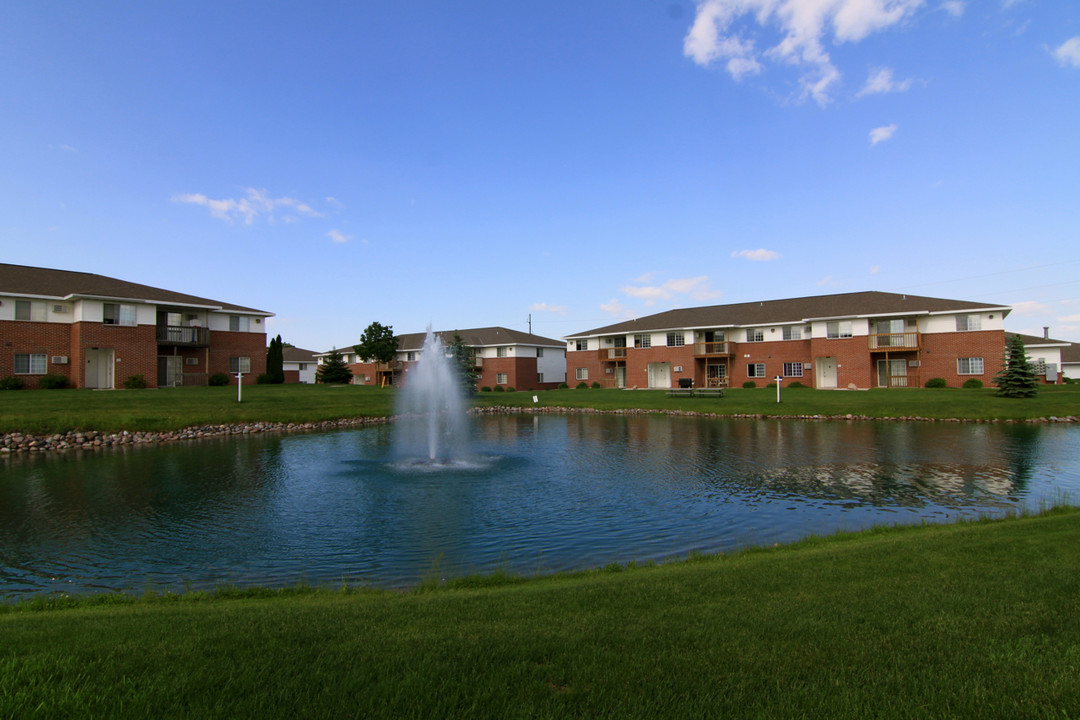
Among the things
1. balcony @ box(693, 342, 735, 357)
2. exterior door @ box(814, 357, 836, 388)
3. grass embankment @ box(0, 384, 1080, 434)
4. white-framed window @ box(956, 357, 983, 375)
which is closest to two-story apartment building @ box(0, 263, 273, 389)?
grass embankment @ box(0, 384, 1080, 434)

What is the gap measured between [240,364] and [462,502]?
40.5 meters

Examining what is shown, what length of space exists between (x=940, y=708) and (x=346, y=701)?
12.1 ft

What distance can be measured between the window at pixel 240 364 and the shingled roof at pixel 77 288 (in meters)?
3.98

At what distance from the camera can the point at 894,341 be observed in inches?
1809

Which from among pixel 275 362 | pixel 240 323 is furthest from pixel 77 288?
pixel 275 362

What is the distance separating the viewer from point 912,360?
151 ft

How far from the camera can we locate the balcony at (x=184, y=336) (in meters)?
42.4

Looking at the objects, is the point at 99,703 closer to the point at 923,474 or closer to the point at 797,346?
the point at 923,474


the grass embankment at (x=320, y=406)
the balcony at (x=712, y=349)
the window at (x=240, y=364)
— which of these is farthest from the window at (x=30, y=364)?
the balcony at (x=712, y=349)

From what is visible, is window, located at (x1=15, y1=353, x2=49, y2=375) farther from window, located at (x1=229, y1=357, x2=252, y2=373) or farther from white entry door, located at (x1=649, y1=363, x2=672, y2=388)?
white entry door, located at (x1=649, y1=363, x2=672, y2=388)

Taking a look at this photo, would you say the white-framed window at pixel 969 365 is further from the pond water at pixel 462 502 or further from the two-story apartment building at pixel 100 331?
the two-story apartment building at pixel 100 331

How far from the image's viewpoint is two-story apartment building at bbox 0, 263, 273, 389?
3672cm

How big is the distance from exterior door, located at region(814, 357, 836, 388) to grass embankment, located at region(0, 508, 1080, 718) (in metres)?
46.6

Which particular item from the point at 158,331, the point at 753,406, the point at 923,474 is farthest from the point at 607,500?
the point at 158,331
